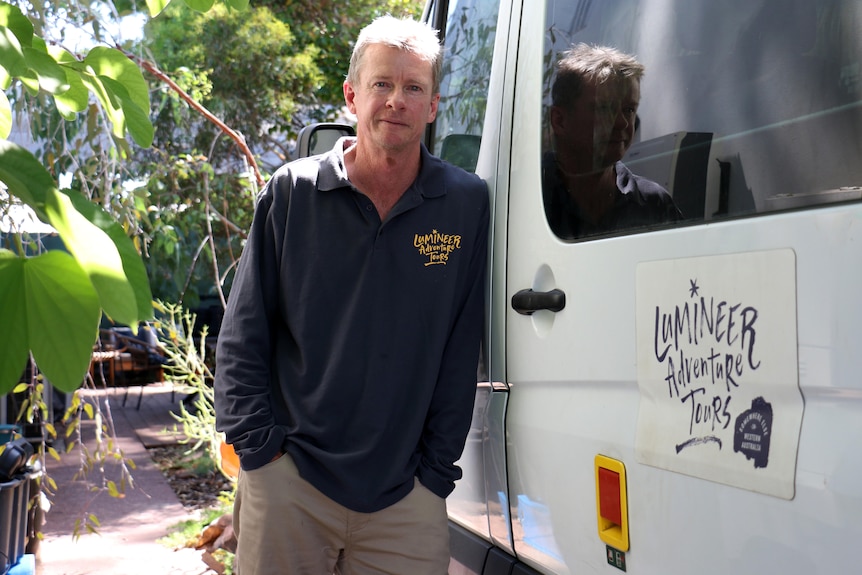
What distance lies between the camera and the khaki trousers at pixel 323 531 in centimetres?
227

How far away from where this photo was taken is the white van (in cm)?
133

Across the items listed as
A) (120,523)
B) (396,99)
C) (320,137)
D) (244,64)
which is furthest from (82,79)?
(244,64)

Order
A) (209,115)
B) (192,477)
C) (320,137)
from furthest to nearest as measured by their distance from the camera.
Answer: (192,477), (209,115), (320,137)

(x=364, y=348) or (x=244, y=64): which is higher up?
(x=244, y=64)

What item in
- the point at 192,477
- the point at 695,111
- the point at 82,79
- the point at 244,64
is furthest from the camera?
the point at 244,64

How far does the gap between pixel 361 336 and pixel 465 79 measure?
2.70 feet

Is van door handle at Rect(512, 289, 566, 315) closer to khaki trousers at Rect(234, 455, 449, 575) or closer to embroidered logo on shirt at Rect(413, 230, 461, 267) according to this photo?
embroidered logo on shirt at Rect(413, 230, 461, 267)

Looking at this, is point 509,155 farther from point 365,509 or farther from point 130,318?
point 130,318

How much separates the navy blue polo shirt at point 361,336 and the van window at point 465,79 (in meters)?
0.28

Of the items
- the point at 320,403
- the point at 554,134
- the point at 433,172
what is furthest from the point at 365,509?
the point at 554,134

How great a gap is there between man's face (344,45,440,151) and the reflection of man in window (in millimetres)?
378

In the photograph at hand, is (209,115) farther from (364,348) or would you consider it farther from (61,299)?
(61,299)

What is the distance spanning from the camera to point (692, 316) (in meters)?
1.57

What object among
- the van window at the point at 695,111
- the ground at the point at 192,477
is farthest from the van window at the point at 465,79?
the ground at the point at 192,477
